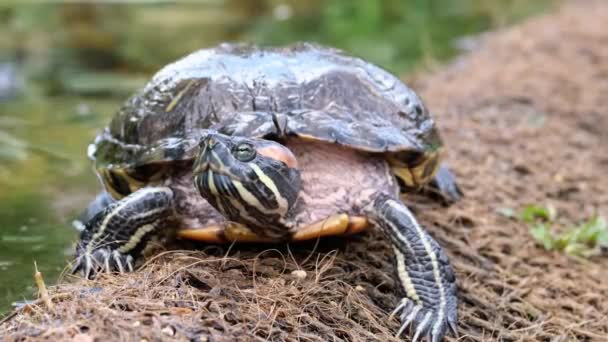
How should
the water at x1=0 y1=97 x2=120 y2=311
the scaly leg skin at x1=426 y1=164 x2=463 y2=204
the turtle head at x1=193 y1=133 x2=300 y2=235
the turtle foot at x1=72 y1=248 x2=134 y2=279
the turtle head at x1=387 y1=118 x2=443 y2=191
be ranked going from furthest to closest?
the scaly leg skin at x1=426 y1=164 x2=463 y2=204 < the water at x1=0 y1=97 x2=120 y2=311 < the turtle head at x1=387 y1=118 x2=443 y2=191 < the turtle foot at x1=72 y1=248 x2=134 y2=279 < the turtle head at x1=193 y1=133 x2=300 y2=235

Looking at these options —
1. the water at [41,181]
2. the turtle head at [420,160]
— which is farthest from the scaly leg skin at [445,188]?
the water at [41,181]

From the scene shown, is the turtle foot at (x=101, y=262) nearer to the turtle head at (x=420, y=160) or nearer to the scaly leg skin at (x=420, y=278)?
the scaly leg skin at (x=420, y=278)

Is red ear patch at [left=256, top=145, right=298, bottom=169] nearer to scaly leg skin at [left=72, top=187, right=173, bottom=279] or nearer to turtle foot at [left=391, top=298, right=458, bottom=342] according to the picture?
A: scaly leg skin at [left=72, top=187, right=173, bottom=279]

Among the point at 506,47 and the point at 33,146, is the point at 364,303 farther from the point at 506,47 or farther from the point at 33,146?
the point at 506,47

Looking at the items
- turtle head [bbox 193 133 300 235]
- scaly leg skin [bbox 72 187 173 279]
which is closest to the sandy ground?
scaly leg skin [bbox 72 187 173 279]

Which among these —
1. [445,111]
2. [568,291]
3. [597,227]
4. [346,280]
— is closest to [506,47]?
[445,111]
